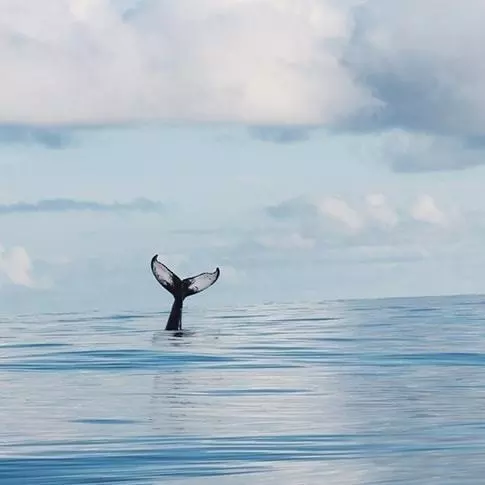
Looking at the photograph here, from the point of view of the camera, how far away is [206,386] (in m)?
27.9

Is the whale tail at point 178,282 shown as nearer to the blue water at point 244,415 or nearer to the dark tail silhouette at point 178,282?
the dark tail silhouette at point 178,282

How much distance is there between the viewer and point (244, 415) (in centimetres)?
2189

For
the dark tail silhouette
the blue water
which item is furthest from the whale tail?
the blue water

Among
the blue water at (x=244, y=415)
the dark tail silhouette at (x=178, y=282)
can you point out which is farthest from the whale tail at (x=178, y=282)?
the blue water at (x=244, y=415)

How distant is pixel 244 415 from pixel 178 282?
82.8 ft

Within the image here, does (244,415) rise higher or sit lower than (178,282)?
lower

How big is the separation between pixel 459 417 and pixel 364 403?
307 centimetres

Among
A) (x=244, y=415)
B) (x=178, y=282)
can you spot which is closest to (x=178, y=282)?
(x=178, y=282)

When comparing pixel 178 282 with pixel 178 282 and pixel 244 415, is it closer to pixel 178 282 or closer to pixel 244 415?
pixel 178 282

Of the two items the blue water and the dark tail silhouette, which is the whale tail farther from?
→ the blue water

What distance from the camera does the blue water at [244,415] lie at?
15.9m

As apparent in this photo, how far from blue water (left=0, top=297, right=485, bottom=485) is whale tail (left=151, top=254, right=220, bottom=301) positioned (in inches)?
148

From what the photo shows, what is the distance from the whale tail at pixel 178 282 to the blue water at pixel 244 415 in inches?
148

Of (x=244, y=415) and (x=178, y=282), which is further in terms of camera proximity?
(x=178, y=282)
